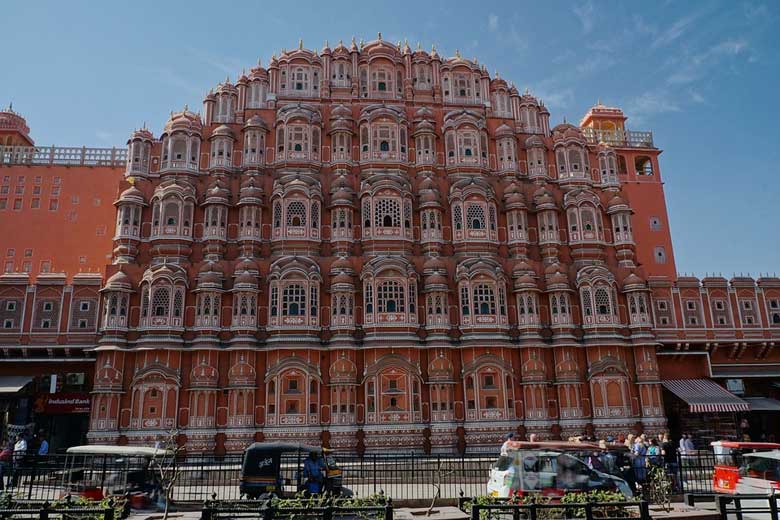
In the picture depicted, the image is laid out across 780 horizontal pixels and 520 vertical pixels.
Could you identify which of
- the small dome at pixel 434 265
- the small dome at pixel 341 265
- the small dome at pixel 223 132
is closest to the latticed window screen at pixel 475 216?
the small dome at pixel 434 265

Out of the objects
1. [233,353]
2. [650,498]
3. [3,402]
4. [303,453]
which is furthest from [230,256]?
[650,498]

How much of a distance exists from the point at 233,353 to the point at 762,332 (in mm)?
29741

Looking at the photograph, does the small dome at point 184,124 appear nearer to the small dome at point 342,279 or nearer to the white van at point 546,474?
the small dome at point 342,279

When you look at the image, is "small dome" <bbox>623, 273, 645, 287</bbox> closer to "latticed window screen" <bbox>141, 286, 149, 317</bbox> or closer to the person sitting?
the person sitting

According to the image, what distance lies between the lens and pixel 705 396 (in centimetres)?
3269

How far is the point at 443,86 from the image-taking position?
37781mm

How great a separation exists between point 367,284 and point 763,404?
2284 centimetres

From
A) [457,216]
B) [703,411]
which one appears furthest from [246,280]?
[703,411]

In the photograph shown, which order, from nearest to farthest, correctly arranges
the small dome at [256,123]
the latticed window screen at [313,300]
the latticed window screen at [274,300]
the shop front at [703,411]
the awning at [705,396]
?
the latticed window screen at [274,300]
the latticed window screen at [313,300]
the awning at [705,396]
the shop front at [703,411]
the small dome at [256,123]

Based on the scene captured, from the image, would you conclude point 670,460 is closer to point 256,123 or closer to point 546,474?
point 546,474

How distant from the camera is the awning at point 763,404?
3284 centimetres

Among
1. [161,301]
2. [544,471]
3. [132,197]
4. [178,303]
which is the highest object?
[132,197]

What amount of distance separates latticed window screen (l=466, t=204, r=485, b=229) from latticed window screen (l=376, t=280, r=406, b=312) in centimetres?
574

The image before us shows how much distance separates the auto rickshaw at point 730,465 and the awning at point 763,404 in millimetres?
14656
